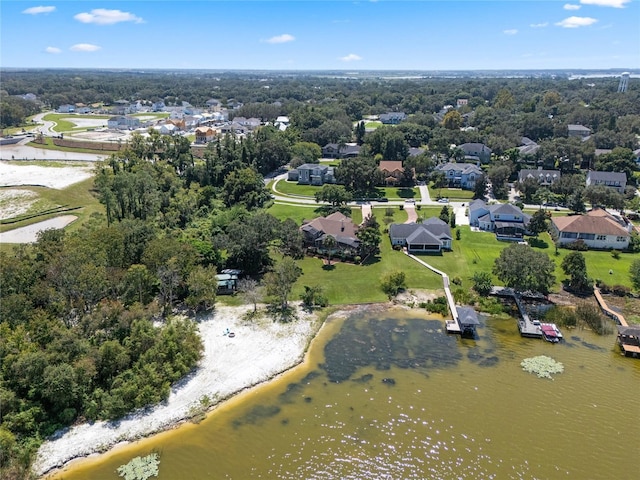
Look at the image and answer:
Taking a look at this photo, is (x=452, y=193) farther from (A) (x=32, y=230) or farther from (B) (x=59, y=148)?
(B) (x=59, y=148)

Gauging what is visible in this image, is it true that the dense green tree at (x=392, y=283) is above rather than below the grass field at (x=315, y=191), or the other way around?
below

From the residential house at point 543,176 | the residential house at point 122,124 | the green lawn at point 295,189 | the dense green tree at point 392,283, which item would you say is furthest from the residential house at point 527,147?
the residential house at point 122,124

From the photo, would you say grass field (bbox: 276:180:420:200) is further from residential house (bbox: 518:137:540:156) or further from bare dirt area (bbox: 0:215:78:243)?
bare dirt area (bbox: 0:215:78:243)

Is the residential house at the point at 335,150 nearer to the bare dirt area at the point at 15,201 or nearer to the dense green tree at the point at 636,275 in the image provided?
the bare dirt area at the point at 15,201

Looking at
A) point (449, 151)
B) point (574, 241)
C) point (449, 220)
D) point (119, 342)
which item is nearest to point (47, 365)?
point (119, 342)

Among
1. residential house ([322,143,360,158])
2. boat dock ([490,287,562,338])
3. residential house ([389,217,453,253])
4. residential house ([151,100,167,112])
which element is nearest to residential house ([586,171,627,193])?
residential house ([389,217,453,253])

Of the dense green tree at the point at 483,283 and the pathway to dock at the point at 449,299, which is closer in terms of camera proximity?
the pathway to dock at the point at 449,299
